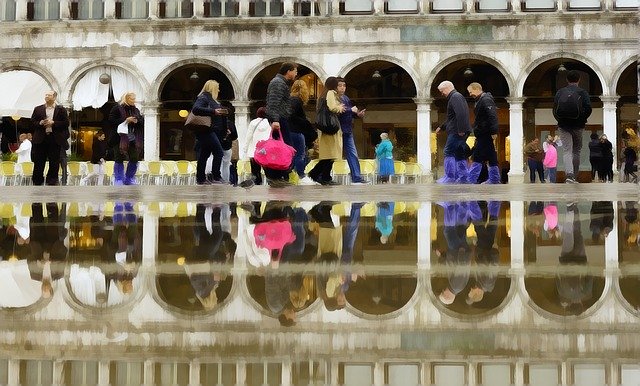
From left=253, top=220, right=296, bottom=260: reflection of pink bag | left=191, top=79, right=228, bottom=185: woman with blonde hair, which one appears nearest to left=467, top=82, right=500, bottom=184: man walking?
left=191, top=79, right=228, bottom=185: woman with blonde hair

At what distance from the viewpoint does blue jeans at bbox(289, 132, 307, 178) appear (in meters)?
13.8

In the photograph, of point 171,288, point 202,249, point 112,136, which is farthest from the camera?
point 112,136

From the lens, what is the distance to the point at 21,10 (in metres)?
28.8

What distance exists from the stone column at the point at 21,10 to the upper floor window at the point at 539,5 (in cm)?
1287

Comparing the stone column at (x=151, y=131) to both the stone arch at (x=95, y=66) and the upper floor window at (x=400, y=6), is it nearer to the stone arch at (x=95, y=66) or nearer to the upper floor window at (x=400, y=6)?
the stone arch at (x=95, y=66)

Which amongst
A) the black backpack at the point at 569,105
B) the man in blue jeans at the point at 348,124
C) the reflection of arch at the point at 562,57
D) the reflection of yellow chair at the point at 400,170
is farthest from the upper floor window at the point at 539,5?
the man in blue jeans at the point at 348,124

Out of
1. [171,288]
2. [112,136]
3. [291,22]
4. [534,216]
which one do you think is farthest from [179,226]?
[291,22]

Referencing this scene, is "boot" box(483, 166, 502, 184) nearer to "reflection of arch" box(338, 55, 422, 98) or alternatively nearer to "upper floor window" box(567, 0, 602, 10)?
"reflection of arch" box(338, 55, 422, 98)

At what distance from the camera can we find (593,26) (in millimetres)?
27375

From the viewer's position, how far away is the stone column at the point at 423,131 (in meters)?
27.9

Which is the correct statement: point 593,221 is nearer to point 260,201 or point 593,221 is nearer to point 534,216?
point 534,216

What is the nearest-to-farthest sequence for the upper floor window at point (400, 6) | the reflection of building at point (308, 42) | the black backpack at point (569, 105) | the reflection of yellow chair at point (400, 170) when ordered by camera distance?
the black backpack at point (569, 105), the reflection of yellow chair at point (400, 170), the reflection of building at point (308, 42), the upper floor window at point (400, 6)

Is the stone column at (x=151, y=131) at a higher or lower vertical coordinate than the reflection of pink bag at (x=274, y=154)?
higher

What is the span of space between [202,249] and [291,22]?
77.7ft
